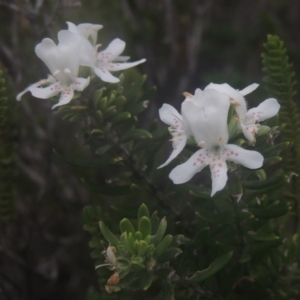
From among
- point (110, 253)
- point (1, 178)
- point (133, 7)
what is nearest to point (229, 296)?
point (110, 253)

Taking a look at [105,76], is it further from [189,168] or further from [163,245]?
[163,245]

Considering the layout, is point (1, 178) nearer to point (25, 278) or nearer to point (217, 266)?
point (25, 278)

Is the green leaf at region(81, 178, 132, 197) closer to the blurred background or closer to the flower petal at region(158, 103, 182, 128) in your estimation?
the flower petal at region(158, 103, 182, 128)

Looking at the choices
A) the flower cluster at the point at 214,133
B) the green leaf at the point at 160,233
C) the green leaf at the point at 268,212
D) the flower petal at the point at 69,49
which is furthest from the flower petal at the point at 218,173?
the flower petal at the point at 69,49

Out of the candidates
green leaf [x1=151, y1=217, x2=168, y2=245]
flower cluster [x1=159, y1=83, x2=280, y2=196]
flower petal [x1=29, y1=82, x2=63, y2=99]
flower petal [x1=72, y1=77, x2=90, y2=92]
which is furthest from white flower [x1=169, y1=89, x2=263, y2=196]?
flower petal [x1=29, y1=82, x2=63, y2=99]

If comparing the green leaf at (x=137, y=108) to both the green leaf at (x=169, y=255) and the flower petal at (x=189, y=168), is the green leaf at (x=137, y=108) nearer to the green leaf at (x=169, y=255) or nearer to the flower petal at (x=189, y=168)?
the flower petal at (x=189, y=168)

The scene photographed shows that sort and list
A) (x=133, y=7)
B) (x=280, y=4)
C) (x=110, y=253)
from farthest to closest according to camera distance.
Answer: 1. (x=280, y=4)
2. (x=133, y=7)
3. (x=110, y=253)
